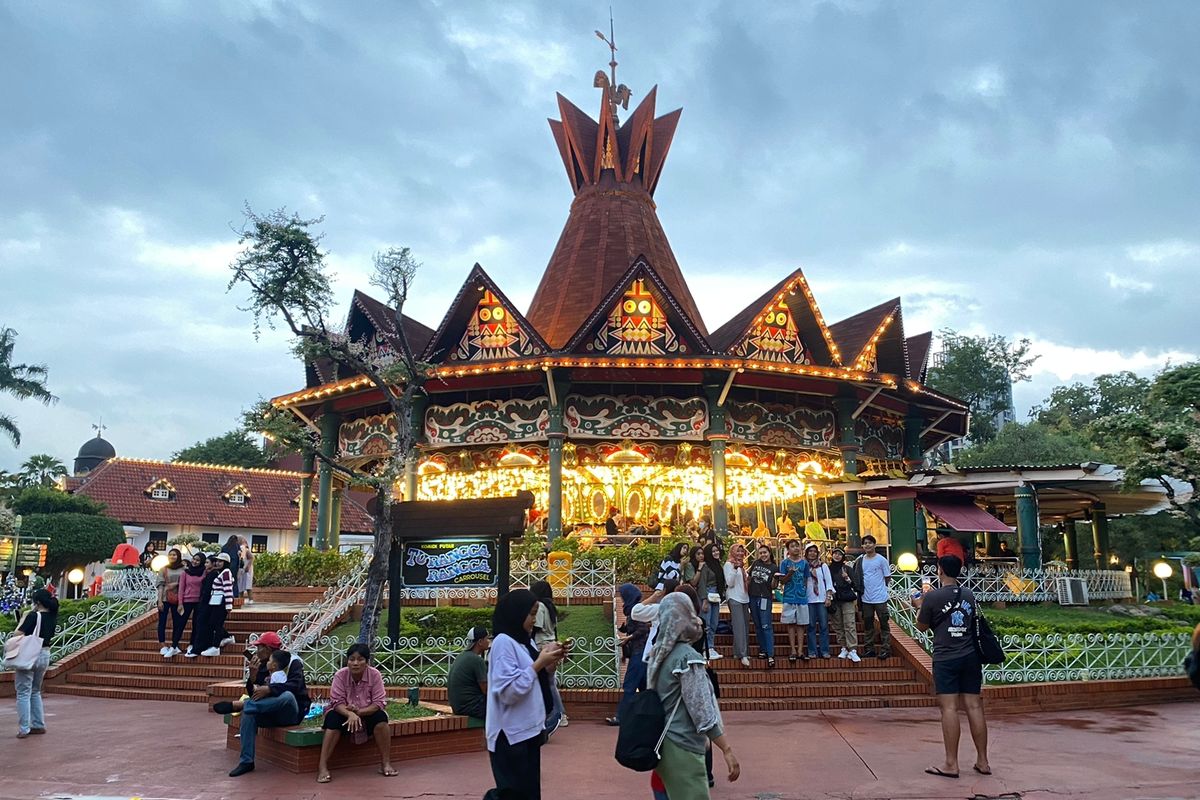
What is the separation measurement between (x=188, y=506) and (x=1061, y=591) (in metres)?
40.8

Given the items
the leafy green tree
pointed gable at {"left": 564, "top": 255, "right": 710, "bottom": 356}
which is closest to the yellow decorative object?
pointed gable at {"left": 564, "top": 255, "right": 710, "bottom": 356}

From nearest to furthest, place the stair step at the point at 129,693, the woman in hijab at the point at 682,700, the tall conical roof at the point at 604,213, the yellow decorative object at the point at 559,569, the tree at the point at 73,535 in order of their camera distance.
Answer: the woman in hijab at the point at 682,700 → the stair step at the point at 129,693 → the yellow decorative object at the point at 559,569 → the tall conical roof at the point at 604,213 → the tree at the point at 73,535

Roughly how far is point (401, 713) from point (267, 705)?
1.40 m

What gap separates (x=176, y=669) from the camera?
14.0 meters

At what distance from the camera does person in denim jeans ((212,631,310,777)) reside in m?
8.21

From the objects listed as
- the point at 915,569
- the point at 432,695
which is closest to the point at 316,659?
the point at 432,695

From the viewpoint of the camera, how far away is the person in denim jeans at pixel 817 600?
40.5ft

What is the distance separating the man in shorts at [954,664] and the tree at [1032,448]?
109 feet

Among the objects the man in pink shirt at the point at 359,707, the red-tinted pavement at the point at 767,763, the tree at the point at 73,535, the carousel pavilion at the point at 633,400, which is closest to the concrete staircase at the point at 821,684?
the red-tinted pavement at the point at 767,763

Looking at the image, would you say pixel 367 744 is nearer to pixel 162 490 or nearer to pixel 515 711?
pixel 515 711

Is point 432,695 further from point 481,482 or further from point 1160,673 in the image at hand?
point 481,482

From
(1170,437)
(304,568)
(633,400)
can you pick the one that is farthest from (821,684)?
(304,568)

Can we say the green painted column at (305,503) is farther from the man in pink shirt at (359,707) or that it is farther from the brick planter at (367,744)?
the man in pink shirt at (359,707)

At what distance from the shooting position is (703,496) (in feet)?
85.8
